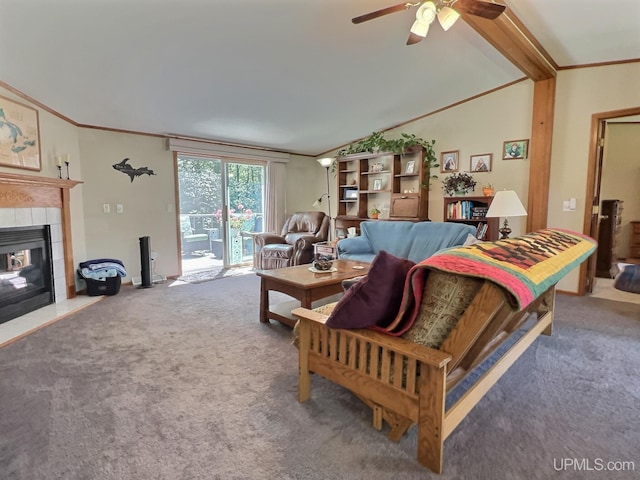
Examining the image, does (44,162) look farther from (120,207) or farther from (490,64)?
(490,64)

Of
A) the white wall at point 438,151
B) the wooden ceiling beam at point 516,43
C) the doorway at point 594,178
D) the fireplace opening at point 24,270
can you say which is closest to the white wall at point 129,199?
the white wall at point 438,151

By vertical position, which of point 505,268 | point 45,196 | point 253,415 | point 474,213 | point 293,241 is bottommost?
point 253,415

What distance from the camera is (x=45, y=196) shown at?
343cm

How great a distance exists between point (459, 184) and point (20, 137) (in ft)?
16.0

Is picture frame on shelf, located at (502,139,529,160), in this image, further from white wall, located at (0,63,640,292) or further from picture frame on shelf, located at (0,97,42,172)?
picture frame on shelf, located at (0,97,42,172)

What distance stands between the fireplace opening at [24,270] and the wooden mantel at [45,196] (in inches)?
8.2

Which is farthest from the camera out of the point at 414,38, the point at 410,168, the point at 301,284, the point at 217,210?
the point at 217,210

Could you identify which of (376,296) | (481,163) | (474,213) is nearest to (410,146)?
(481,163)

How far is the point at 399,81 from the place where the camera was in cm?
378

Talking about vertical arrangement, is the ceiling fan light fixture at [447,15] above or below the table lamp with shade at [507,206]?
above

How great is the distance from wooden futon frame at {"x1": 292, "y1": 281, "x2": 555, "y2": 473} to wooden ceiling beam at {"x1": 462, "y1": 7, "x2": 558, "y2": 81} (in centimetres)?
234

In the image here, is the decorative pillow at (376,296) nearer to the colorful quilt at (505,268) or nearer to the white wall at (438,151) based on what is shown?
the colorful quilt at (505,268)

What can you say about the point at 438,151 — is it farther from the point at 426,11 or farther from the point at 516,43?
the point at 426,11

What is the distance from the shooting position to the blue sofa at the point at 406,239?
143 inches
